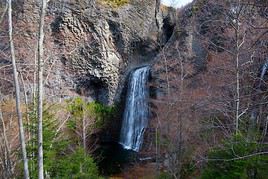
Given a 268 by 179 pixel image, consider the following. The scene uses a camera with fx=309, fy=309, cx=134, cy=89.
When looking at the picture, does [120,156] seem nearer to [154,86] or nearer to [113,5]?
[154,86]

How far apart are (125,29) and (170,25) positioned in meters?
7.53

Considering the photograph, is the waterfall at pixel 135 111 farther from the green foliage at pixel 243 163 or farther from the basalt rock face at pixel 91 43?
the green foliage at pixel 243 163

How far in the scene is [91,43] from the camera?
2625 centimetres

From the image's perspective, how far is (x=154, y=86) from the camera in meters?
24.6

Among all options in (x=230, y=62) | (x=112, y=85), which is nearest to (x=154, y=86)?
(x=112, y=85)

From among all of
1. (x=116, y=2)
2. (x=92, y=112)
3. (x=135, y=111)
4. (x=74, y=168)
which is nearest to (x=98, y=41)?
(x=116, y=2)

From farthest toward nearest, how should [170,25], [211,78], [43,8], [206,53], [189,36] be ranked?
[170,25]
[189,36]
[206,53]
[211,78]
[43,8]

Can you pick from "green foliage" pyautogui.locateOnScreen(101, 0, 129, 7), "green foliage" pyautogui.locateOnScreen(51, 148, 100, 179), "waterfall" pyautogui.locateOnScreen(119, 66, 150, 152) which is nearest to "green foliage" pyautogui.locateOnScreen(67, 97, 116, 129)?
"waterfall" pyautogui.locateOnScreen(119, 66, 150, 152)

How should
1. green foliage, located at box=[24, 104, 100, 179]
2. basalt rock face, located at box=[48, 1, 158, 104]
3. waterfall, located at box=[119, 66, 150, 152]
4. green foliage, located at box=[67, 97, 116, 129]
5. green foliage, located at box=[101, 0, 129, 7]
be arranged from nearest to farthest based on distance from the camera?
green foliage, located at box=[24, 104, 100, 179] → green foliage, located at box=[67, 97, 116, 129] → basalt rock face, located at box=[48, 1, 158, 104] → waterfall, located at box=[119, 66, 150, 152] → green foliage, located at box=[101, 0, 129, 7]

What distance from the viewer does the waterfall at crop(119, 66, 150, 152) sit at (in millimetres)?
26031

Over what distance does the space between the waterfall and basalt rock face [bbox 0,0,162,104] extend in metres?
1.24

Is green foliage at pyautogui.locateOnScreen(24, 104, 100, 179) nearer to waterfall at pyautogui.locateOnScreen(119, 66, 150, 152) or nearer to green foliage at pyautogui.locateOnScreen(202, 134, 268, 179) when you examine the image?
green foliage at pyautogui.locateOnScreen(202, 134, 268, 179)

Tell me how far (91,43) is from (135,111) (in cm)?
697

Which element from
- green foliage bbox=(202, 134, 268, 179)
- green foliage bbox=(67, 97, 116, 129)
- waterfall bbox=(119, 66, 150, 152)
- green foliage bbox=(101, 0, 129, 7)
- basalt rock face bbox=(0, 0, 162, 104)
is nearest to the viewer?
green foliage bbox=(202, 134, 268, 179)
